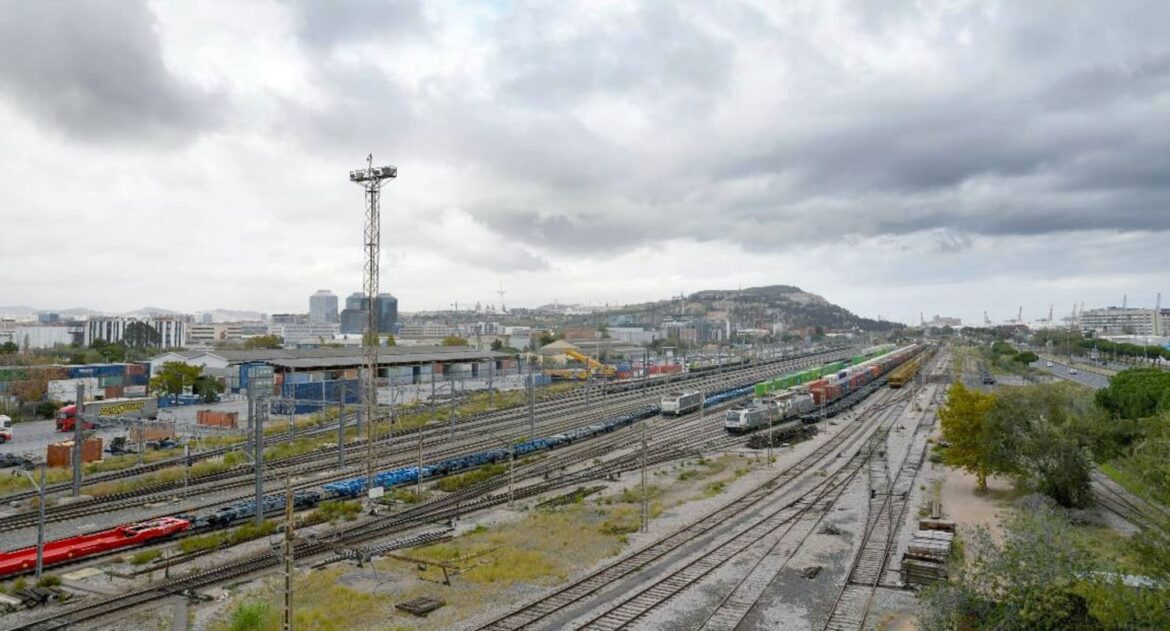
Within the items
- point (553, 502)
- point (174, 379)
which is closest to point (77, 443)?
point (553, 502)

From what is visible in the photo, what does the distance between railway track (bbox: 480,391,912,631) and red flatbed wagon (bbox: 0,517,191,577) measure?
13513mm

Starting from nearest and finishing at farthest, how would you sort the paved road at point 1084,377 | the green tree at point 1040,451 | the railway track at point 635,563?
1. the railway track at point 635,563
2. the green tree at point 1040,451
3. the paved road at point 1084,377

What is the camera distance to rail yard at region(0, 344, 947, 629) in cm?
1777

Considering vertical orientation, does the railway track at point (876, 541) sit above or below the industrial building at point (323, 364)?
below

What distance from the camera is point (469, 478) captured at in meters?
33.2

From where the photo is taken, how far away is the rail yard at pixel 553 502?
17.8m

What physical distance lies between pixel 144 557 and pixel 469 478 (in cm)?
1406

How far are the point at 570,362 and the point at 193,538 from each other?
94472 mm

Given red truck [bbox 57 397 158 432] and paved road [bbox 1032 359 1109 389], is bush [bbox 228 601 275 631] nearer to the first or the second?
red truck [bbox 57 397 158 432]

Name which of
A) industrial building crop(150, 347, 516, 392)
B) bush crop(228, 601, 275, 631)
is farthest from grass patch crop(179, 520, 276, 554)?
industrial building crop(150, 347, 516, 392)

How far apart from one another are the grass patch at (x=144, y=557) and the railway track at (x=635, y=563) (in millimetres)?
11509

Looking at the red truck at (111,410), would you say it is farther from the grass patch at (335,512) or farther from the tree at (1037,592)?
the tree at (1037,592)

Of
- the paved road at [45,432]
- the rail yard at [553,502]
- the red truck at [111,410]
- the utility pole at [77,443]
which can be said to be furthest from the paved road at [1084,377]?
the utility pole at [77,443]

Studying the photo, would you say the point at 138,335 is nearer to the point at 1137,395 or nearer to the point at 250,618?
the point at 250,618
